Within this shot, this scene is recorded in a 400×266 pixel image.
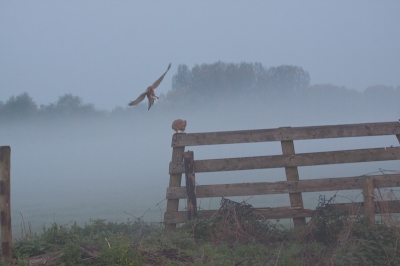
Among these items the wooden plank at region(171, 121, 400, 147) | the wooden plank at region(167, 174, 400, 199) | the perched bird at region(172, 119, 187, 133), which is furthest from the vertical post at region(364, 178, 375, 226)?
the perched bird at region(172, 119, 187, 133)

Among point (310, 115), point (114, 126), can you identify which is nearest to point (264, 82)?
point (310, 115)

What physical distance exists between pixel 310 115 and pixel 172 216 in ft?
255

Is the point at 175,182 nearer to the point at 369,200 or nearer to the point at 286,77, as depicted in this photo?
the point at 369,200

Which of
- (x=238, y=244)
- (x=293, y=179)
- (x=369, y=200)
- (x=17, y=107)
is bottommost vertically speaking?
(x=238, y=244)

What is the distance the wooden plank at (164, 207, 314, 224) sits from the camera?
26.0 feet

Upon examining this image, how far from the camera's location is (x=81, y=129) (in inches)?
3836

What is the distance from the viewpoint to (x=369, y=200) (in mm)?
6859

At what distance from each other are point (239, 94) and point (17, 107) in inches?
1373

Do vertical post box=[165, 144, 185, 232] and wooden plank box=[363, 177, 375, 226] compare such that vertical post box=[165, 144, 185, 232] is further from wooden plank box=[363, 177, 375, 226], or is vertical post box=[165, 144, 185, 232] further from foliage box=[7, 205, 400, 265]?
wooden plank box=[363, 177, 375, 226]

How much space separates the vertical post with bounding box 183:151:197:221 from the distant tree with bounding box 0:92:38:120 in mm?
73774

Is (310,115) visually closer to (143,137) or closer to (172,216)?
(143,137)

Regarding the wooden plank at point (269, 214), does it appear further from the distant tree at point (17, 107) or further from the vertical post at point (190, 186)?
the distant tree at point (17, 107)

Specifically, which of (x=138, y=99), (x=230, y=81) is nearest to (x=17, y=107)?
(x=230, y=81)

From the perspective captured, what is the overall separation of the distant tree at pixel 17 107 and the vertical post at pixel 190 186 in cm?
7377
